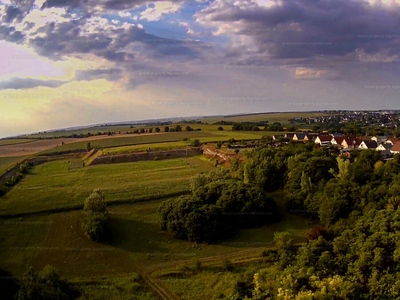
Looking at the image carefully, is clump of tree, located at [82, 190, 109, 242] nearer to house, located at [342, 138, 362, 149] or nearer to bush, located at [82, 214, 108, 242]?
bush, located at [82, 214, 108, 242]

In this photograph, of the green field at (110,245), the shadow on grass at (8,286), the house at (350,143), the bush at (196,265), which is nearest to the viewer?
the shadow on grass at (8,286)

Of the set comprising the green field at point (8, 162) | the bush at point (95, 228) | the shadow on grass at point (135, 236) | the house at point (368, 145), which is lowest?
the shadow on grass at point (135, 236)

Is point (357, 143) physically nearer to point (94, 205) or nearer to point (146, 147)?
point (146, 147)

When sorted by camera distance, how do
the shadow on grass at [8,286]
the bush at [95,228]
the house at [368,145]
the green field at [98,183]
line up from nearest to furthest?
the shadow on grass at [8,286]
the bush at [95,228]
the green field at [98,183]
the house at [368,145]

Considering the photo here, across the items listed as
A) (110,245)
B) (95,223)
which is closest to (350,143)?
(110,245)

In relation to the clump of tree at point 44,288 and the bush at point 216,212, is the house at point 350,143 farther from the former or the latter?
the clump of tree at point 44,288

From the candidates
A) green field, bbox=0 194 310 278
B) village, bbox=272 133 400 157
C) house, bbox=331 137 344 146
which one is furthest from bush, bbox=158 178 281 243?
house, bbox=331 137 344 146

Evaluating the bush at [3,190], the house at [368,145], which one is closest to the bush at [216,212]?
the bush at [3,190]
